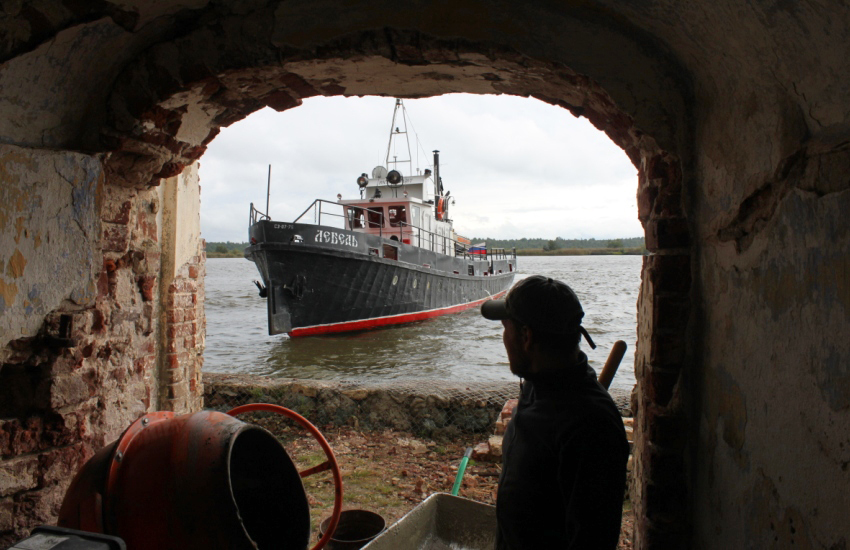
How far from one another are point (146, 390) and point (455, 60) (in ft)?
7.52

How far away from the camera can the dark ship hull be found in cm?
1174

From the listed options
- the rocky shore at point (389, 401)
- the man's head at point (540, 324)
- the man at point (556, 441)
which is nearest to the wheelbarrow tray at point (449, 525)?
the man at point (556, 441)

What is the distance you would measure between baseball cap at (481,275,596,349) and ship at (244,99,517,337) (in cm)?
972

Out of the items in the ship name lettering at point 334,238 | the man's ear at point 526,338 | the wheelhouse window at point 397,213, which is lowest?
the man's ear at point 526,338

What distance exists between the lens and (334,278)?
12.3 meters

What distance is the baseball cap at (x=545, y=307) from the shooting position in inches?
70.8

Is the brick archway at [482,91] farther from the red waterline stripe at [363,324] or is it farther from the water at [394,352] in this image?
the red waterline stripe at [363,324]

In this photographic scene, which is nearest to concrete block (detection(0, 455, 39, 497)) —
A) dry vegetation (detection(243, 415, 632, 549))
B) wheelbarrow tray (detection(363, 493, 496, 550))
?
wheelbarrow tray (detection(363, 493, 496, 550))

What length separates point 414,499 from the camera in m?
3.95

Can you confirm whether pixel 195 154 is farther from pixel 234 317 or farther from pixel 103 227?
pixel 234 317

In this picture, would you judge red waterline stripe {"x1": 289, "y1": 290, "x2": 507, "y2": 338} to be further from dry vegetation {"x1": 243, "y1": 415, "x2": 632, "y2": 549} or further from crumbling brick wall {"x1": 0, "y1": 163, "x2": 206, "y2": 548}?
crumbling brick wall {"x1": 0, "y1": 163, "x2": 206, "y2": 548}

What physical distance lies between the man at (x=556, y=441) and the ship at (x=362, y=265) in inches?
385

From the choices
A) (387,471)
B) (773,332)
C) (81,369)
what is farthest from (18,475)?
(387,471)

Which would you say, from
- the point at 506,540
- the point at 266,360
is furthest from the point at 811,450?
the point at 266,360
